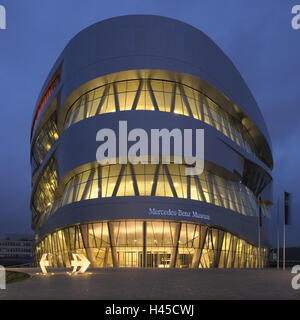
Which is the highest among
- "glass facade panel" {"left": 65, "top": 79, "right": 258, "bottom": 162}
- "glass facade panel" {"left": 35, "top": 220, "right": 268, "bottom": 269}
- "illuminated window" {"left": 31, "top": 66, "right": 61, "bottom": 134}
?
"illuminated window" {"left": 31, "top": 66, "right": 61, "bottom": 134}

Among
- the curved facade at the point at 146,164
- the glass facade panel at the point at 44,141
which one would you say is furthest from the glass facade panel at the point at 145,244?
the glass facade panel at the point at 44,141

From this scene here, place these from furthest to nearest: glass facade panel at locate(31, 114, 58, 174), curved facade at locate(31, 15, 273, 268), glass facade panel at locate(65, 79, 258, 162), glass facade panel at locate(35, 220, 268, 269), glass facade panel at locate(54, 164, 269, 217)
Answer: glass facade panel at locate(31, 114, 58, 174) < glass facade panel at locate(65, 79, 258, 162) < glass facade panel at locate(54, 164, 269, 217) < curved facade at locate(31, 15, 273, 268) < glass facade panel at locate(35, 220, 268, 269)

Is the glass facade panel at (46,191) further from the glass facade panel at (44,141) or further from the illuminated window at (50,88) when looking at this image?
the illuminated window at (50,88)

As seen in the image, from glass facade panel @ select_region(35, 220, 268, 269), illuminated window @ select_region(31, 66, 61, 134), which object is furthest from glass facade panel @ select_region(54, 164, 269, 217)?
illuminated window @ select_region(31, 66, 61, 134)

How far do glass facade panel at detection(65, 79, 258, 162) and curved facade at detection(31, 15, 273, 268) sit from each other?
0.38 feet

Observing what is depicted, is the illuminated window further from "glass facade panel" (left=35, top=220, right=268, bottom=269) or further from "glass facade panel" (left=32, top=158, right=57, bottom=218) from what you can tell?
"glass facade panel" (left=35, top=220, right=268, bottom=269)

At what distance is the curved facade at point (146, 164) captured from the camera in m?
39.5

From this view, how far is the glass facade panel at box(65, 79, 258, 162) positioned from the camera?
139 ft

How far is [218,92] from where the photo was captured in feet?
153

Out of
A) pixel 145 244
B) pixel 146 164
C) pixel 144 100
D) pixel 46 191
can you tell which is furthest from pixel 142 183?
pixel 46 191

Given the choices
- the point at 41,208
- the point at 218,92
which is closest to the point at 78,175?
the point at 218,92

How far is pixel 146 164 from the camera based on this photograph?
136ft

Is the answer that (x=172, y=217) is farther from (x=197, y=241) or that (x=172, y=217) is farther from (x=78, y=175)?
(x=78, y=175)

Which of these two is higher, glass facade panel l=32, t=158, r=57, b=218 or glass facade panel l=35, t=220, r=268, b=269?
glass facade panel l=32, t=158, r=57, b=218
